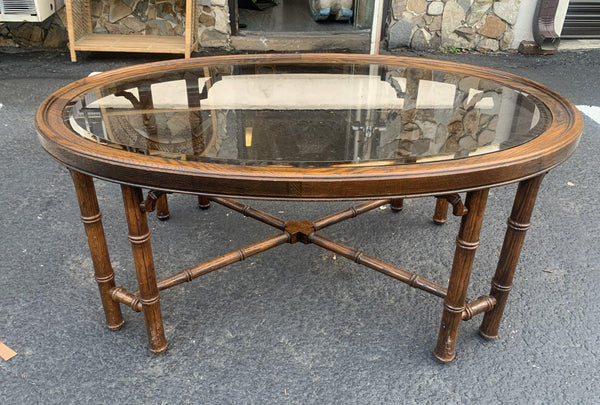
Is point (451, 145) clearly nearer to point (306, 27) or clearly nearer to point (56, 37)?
point (306, 27)

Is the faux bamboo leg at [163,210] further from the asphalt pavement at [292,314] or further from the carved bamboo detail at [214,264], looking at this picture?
the carved bamboo detail at [214,264]

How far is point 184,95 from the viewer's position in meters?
1.73

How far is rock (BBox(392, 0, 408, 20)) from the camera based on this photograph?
15.0 feet

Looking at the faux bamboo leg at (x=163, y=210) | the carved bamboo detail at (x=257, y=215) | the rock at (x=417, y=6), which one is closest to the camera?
the carved bamboo detail at (x=257, y=215)

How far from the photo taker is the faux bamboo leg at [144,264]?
129 cm

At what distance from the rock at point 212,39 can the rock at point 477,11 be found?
2.16 m

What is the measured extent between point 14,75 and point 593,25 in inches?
202

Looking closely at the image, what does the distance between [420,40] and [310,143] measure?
3.79 m

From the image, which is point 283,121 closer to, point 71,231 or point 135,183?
point 135,183

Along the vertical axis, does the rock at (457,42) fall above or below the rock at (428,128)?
below

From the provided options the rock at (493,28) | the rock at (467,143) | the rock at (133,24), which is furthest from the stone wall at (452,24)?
the rock at (467,143)

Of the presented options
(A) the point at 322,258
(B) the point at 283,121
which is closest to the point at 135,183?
(B) the point at 283,121

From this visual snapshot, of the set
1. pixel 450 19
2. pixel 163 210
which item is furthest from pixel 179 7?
pixel 163 210

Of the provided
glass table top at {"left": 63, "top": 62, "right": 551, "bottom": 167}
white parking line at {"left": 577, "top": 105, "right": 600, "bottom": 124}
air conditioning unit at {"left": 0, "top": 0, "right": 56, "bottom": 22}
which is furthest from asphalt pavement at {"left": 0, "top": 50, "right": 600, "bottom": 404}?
air conditioning unit at {"left": 0, "top": 0, "right": 56, "bottom": 22}
